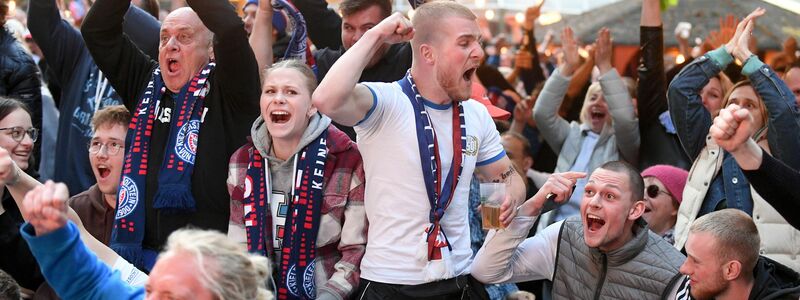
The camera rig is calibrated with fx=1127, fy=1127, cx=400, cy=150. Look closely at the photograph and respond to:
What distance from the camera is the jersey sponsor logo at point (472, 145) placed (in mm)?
4636

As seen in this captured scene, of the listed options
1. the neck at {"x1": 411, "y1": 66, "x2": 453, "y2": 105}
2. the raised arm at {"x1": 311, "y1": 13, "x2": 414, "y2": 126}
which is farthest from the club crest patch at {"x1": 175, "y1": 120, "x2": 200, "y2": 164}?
the neck at {"x1": 411, "y1": 66, "x2": 453, "y2": 105}

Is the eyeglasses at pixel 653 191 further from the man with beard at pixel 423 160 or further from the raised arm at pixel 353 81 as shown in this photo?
the raised arm at pixel 353 81

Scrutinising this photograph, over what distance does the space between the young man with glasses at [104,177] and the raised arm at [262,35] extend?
2.33 feet

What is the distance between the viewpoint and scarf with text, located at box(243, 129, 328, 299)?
4738 millimetres

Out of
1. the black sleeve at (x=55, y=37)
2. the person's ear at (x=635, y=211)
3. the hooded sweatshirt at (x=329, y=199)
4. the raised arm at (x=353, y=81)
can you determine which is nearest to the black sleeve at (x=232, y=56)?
the hooded sweatshirt at (x=329, y=199)

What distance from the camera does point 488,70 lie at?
9.17 m

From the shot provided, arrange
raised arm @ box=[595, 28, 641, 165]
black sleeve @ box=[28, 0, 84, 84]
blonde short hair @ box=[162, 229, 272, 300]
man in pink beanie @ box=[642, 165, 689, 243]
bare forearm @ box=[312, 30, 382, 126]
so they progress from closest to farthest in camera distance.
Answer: blonde short hair @ box=[162, 229, 272, 300], bare forearm @ box=[312, 30, 382, 126], black sleeve @ box=[28, 0, 84, 84], man in pink beanie @ box=[642, 165, 689, 243], raised arm @ box=[595, 28, 641, 165]

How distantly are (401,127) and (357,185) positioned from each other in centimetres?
47

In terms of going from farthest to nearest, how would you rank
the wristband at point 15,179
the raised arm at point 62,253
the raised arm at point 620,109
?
the raised arm at point 620,109 < the wristband at point 15,179 < the raised arm at point 62,253

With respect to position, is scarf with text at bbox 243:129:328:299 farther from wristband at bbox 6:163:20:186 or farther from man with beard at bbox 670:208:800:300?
man with beard at bbox 670:208:800:300

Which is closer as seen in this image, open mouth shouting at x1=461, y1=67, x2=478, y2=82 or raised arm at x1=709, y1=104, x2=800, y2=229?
raised arm at x1=709, y1=104, x2=800, y2=229

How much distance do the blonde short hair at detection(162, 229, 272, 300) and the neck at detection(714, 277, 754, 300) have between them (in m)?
2.22

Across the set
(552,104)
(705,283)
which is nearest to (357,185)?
(705,283)

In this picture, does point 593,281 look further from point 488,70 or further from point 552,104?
point 488,70
